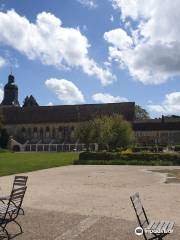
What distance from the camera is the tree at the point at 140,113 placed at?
131 m

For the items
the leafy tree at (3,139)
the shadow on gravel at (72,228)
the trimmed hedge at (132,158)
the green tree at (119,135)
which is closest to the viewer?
the shadow on gravel at (72,228)

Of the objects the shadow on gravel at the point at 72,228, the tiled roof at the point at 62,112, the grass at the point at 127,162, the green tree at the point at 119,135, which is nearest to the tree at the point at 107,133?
the green tree at the point at 119,135

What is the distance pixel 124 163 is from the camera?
42.7 m

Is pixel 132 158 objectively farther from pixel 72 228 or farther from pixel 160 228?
pixel 160 228

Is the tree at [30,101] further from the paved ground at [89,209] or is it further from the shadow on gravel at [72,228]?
the shadow on gravel at [72,228]

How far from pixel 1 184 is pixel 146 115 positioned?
115461 millimetres

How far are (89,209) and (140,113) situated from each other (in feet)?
396

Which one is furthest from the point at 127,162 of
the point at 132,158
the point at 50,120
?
the point at 50,120

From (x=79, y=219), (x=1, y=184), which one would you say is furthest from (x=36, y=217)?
(x=1, y=184)

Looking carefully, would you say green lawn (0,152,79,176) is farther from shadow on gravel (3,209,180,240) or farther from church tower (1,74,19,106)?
church tower (1,74,19,106)

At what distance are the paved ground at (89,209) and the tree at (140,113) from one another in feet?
358

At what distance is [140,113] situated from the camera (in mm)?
134000

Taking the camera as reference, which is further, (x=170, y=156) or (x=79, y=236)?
(x=170, y=156)

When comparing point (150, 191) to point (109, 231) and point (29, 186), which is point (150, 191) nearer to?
point (29, 186)
